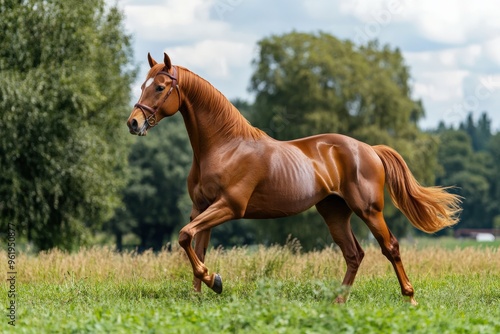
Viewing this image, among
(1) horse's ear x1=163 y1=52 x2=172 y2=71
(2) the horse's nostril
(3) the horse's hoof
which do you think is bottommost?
(3) the horse's hoof

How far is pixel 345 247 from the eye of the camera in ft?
36.9

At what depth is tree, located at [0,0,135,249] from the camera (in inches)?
981

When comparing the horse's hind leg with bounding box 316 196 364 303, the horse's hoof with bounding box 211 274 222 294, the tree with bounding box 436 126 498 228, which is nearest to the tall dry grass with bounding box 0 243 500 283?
the horse's hind leg with bounding box 316 196 364 303

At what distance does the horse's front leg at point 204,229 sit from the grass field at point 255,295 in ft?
0.91

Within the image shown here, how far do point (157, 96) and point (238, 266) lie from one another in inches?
166

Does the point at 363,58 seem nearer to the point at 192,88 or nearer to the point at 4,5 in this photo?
the point at 4,5

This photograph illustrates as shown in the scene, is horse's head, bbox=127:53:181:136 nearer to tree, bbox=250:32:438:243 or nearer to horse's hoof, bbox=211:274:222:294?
horse's hoof, bbox=211:274:222:294

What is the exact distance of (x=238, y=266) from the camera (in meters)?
13.4

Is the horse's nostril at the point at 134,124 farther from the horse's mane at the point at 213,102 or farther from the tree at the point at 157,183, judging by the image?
the tree at the point at 157,183

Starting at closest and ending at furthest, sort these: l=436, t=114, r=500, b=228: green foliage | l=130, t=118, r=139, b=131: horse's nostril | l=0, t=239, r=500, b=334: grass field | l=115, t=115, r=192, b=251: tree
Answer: l=0, t=239, r=500, b=334: grass field → l=130, t=118, r=139, b=131: horse's nostril → l=115, t=115, r=192, b=251: tree → l=436, t=114, r=500, b=228: green foliage

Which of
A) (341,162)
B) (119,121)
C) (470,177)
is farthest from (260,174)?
(470,177)

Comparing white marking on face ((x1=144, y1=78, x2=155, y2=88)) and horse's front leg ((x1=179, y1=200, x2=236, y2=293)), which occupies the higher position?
white marking on face ((x1=144, y1=78, x2=155, y2=88))

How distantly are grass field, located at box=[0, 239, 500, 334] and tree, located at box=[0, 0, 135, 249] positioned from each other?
398 inches

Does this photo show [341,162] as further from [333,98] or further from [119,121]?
[333,98]
